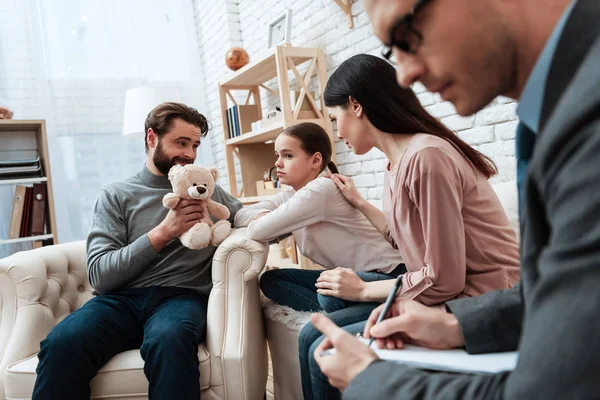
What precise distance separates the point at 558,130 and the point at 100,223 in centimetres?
157

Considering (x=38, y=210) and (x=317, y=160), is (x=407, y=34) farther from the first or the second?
(x=38, y=210)

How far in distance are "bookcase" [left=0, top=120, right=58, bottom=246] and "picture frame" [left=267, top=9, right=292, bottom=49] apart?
1566mm

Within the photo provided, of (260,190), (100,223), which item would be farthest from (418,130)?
(260,190)

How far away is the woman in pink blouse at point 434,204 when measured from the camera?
36.6 inches

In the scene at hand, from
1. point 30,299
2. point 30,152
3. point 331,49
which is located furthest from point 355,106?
point 30,152

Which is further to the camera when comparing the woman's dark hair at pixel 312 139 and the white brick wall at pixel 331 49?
the white brick wall at pixel 331 49

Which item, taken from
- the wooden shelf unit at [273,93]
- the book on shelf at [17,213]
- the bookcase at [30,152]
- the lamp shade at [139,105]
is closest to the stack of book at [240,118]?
the wooden shelf unit at [273,93]

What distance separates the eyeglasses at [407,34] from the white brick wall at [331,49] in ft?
4.77

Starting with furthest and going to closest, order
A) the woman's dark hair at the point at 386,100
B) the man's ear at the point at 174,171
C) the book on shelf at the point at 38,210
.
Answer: the book on shelf at the point at 38,210 < the man's ear at the point at 174,171 < the woman's dark hair at the point at 386,100

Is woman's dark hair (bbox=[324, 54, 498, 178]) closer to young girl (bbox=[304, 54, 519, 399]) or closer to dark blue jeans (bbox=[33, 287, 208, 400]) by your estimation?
young girl (bbox=[304, 54, 519, 399])

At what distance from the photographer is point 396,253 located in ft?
4.84

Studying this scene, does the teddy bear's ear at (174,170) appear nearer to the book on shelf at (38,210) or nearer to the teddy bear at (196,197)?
the teddy bear at (196,197)

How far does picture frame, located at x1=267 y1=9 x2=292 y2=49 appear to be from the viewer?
2814 mm

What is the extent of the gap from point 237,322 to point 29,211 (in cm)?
214
